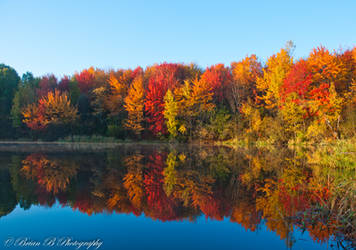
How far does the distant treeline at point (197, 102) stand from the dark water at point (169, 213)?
17956 mm

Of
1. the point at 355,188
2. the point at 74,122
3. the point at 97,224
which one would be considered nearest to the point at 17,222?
the point at 97,224

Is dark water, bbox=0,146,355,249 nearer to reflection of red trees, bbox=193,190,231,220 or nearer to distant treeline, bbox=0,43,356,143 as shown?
reflection of red trees, bbox=193,190,231,220

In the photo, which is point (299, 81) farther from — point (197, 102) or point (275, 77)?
point (197, 102)

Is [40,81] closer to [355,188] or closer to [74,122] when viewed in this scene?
[74,122]

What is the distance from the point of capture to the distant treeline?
28188mm

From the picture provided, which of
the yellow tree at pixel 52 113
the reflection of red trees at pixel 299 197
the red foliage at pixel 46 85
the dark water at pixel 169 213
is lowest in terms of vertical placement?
the dark water at pixel 169 213

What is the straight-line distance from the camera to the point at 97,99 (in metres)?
41.0

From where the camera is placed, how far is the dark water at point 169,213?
15.2 feet

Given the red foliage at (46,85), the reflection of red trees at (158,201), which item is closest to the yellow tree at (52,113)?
the red foliage at (46,85)

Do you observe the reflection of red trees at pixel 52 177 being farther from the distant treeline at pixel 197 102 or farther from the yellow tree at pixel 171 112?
A: the yellow tree at pixel 171 112

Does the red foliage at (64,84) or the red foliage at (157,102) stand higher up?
the red foliage at (64,84)

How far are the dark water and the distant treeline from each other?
707 inches

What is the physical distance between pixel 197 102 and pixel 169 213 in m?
29.9

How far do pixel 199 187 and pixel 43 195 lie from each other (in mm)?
4750
